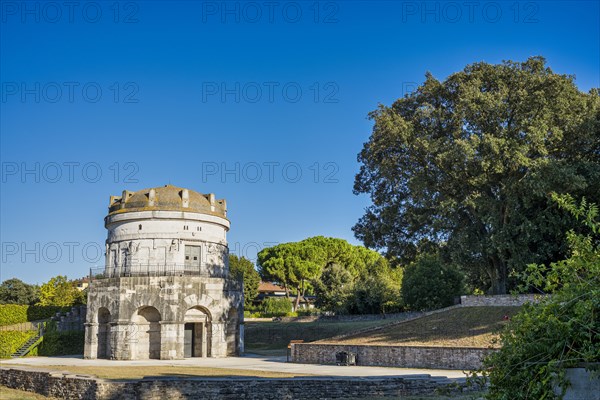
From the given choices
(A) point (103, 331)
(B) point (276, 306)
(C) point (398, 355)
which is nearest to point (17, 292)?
(B) point (276, 306)

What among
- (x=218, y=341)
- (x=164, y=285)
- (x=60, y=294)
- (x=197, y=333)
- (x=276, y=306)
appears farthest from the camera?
(x=276, y=306)

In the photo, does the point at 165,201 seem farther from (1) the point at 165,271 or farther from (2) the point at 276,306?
(2) the point at 276,306

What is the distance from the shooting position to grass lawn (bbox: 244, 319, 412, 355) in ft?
155

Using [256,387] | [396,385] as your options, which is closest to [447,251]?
[396,385]

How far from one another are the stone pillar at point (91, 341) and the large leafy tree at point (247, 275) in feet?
130

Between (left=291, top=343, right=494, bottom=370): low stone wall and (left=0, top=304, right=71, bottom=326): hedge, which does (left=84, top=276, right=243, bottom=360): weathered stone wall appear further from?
(left=0, top=304, right=71, bottom=326): hedge

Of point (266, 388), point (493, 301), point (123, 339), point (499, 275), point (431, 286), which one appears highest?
point (499, 275)

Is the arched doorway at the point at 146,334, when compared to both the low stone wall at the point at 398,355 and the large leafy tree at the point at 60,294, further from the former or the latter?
the large leafy tree at the point at 60,294

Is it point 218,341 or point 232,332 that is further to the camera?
point 232,332

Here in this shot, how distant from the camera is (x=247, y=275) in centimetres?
8206

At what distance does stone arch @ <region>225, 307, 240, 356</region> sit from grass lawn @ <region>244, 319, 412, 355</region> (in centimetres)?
454

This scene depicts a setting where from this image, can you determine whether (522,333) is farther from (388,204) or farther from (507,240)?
(388,204)

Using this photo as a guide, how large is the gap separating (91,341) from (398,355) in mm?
22552

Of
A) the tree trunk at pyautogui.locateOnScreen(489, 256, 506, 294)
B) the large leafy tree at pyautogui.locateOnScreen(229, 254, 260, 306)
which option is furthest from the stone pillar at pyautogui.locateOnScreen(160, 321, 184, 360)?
the large leafy tree at pyautogui.locateOnScreen(229, 254, 260, 306)
